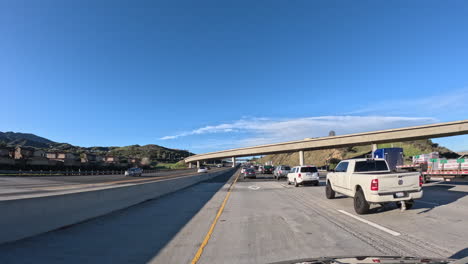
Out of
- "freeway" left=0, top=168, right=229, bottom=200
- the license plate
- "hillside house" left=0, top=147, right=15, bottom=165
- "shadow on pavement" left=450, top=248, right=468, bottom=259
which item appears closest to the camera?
"shadow on pavement" left=450, top=248, right=468, bottom=259

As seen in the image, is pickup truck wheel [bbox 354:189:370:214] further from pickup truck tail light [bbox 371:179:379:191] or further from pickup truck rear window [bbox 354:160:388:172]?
pickup truck rear window [bbox 354:160:388:172]

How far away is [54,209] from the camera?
8461 millimetres

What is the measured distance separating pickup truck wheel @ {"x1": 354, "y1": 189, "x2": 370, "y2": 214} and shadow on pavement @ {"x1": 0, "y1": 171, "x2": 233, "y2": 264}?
583cm

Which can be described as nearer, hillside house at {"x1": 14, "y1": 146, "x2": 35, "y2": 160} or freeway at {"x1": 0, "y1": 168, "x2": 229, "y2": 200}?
freeway at {"x1": 0, "y1": 168, "x2": 229, "y2": 200}

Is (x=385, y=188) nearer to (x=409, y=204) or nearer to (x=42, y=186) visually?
(x=409, y=204)

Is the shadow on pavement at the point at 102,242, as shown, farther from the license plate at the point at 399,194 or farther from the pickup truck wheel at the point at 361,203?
the license plate at the point at 399,194

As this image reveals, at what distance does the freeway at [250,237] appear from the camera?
575 cm

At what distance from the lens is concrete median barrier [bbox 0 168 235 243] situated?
273 inches

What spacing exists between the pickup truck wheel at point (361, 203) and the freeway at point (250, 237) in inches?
9.4

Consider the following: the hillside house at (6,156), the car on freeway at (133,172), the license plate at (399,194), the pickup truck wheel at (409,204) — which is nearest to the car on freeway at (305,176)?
the pickup truck wheel at (409,204)

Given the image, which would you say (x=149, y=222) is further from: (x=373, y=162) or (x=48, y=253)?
(x=373, y=162)

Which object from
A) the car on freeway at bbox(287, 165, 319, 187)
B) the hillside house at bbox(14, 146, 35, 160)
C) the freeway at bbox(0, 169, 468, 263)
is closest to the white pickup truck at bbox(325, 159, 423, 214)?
the freeway at bbox(0, 169, 468, 263)

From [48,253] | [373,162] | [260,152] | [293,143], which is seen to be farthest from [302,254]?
[260,152]

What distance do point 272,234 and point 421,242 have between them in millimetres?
3284
